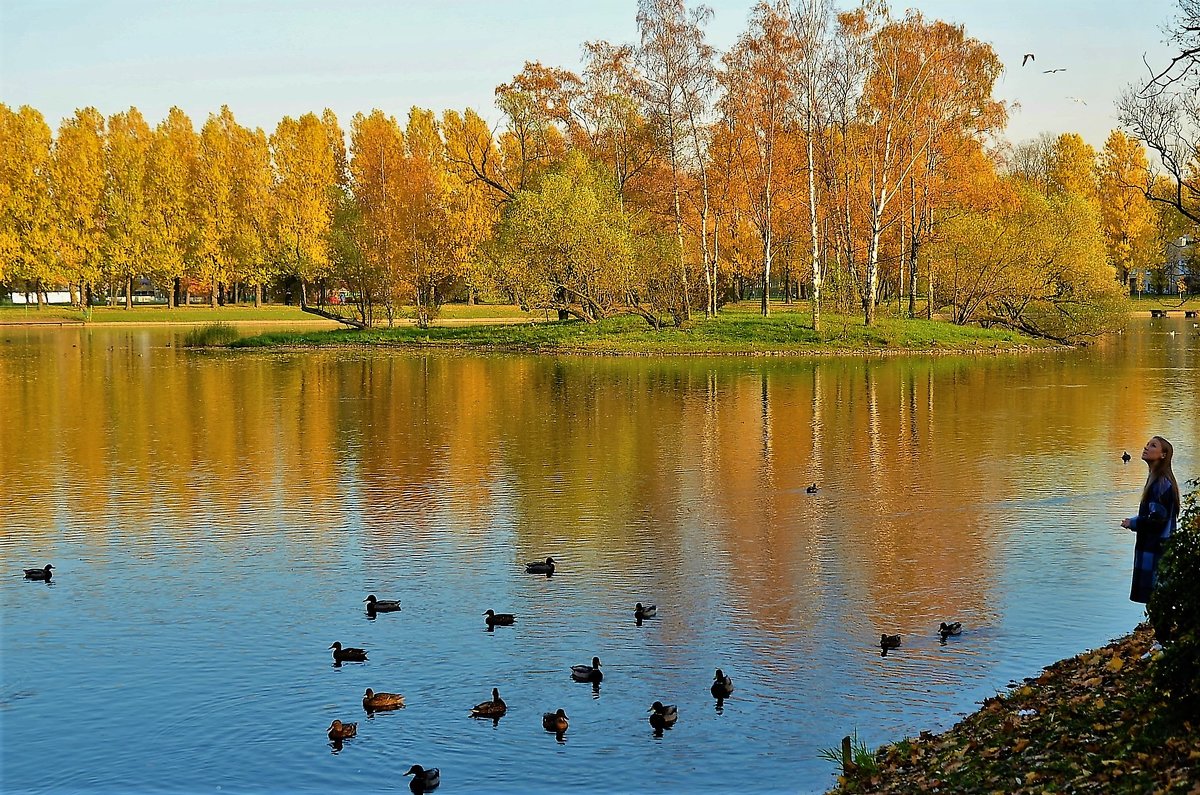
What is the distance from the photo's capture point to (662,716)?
10.8 m

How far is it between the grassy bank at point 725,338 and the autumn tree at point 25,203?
32.8 meters

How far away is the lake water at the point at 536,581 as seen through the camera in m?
10.6

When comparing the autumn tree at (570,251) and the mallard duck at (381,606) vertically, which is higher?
the autumn tree at (570,251)

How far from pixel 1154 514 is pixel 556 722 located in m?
5.79

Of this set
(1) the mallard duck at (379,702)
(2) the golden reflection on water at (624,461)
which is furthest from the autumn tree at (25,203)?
(1) the mallard duck at (379,702)

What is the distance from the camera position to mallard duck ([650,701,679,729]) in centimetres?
1081

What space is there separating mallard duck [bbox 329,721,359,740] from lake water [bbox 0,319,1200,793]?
0.54 ft

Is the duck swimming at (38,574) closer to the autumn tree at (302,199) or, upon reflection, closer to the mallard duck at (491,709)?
the mallard duck at (491,709)

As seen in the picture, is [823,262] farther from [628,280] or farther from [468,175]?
[468,175]

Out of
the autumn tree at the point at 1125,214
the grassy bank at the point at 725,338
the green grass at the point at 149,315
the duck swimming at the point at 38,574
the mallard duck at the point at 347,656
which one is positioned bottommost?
the mallard duck at the point at 347,656

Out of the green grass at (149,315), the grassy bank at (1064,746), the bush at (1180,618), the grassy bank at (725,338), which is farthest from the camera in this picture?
the green grass at (149,315)

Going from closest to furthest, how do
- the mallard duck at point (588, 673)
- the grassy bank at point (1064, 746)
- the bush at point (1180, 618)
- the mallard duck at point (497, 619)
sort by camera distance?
1. the grassy bank at point (1064, 746)
2. the bush at point (1180, 618)
3. the mallard duck at point (588, 673)
4. the mallard duck at point (497, 619)

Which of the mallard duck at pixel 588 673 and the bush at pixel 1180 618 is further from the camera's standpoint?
the mallard duck at pixel 588 673

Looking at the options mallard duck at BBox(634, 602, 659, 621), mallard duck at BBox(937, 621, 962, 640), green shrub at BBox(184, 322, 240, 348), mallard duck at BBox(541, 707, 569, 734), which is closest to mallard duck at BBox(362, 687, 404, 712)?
mallard duck at BBox(541, 707, 569, 734)
